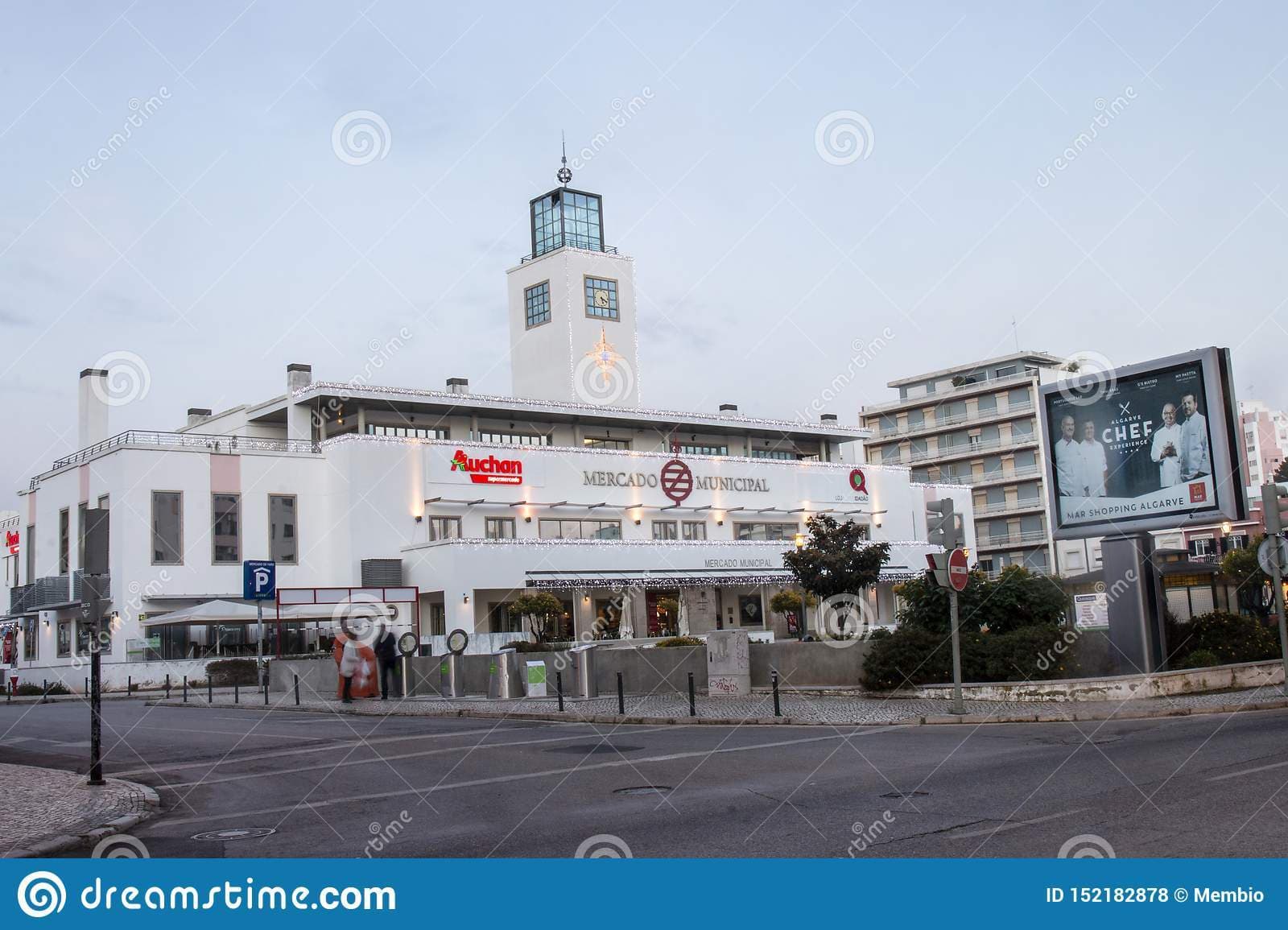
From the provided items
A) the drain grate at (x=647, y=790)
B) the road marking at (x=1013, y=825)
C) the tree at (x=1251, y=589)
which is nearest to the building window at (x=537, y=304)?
the tree at (x=1251, y=589)

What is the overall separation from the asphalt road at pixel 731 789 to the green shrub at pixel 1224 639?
20.0ft

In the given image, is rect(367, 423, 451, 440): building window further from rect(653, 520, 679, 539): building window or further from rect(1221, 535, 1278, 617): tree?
rect(1221, 535, 1278, 617): tree

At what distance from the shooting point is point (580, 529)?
6019 centimetres

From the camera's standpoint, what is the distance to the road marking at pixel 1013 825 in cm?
841

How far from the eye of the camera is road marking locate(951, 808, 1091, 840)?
8414 millimetres

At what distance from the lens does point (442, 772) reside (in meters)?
14.1

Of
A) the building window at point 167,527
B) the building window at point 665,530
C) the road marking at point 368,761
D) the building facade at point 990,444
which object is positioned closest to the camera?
the road marking at point 368,761

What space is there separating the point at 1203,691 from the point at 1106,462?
15.4 feet

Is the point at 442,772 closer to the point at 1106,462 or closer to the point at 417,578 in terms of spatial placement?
the point at 1106,462

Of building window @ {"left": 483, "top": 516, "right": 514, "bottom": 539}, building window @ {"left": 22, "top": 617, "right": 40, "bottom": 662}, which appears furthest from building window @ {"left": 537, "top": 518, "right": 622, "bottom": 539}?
building window @ {"left": 22, "top": 617, "right": 40, "bottom": 662}

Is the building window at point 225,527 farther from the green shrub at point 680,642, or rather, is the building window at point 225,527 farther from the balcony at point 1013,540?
the balcony at point 1013,540

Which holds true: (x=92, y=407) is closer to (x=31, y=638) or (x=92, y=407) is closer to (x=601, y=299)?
(x=31, y=638)

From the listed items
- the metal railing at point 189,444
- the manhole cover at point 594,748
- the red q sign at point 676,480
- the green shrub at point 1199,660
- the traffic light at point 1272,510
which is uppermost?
the metal railing at point 189,444

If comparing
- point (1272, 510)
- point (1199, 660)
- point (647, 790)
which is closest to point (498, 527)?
point (1199, 660)
